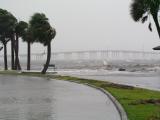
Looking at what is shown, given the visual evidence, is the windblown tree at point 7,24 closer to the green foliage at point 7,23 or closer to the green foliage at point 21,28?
the green foliage at point 7,23

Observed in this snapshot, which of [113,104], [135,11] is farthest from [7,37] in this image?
[113,104]

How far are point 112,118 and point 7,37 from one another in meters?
56.4

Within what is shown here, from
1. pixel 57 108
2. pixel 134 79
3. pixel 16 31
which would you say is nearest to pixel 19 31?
pixel 16 31

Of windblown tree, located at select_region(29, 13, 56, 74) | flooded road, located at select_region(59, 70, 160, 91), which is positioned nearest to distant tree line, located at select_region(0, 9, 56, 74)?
windblown tree, located at select_region(29, 13, 56, 74)

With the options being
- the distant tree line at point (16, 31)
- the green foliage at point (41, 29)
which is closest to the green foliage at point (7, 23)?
the distant tree line at point (16, 31)

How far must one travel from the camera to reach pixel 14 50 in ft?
222

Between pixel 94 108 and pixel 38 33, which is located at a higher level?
pixel 38 33

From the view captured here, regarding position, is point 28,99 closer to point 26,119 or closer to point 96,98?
point 96,98

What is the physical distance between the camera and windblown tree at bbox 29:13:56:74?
179 ft

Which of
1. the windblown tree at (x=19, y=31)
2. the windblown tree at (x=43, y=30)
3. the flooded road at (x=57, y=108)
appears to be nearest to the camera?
the flooded road at (x=57, y=108)

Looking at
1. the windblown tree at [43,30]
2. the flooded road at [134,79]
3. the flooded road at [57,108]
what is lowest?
the flooded road at [134,79]

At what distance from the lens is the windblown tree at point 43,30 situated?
179ft

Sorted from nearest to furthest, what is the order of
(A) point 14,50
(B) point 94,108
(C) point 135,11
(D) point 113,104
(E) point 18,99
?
(B) point 94,108
(D) point 113,104
(E) point 18,99
(C) point 135,11
(A) point 14,50

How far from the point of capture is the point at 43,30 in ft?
180
